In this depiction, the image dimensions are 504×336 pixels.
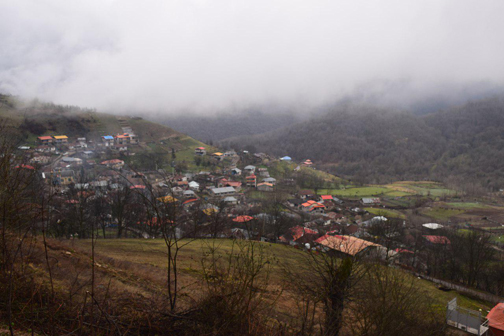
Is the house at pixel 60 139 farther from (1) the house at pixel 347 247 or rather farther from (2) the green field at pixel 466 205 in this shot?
(2) the green field at pixel 466 205

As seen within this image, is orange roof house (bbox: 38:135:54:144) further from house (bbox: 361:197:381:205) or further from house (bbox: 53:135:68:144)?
house (bbox: 361:197:381:205)

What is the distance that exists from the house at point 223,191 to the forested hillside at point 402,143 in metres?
47.1

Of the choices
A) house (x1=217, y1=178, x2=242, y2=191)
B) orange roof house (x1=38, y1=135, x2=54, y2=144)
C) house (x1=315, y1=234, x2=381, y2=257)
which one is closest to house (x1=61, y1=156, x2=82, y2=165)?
orange roof house (x1=38, y1=135, x2=54, y2=144)

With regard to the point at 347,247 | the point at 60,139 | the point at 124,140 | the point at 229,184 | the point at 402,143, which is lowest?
the point at 229,184

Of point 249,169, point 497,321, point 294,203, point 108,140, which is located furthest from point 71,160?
point 497,321

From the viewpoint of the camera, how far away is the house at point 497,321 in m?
12.4

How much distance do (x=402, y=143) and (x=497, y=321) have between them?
129 metres

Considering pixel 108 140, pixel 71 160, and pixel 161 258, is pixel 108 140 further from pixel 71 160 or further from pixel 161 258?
pixel 161 258

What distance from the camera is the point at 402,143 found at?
127 m

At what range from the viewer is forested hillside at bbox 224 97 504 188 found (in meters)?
94.6

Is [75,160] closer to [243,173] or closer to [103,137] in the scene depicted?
[103,137]

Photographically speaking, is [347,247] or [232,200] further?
[232,200]

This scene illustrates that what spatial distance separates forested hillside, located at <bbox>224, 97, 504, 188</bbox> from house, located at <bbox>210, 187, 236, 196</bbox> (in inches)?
1856

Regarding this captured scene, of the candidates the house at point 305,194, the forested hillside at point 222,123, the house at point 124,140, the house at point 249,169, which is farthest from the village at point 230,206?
the forested hillside at point 222,123
